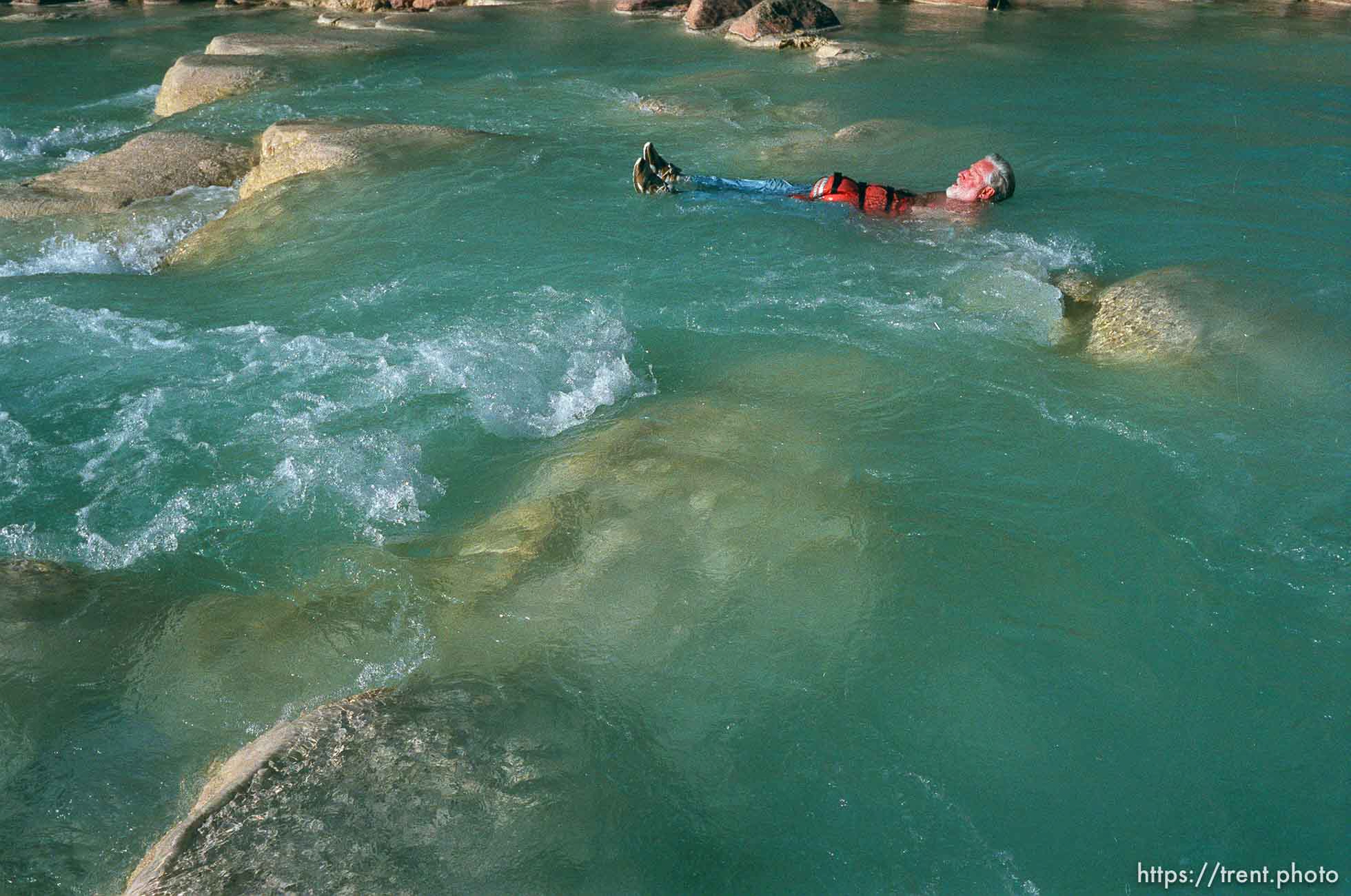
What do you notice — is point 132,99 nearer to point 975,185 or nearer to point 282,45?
point 282,45

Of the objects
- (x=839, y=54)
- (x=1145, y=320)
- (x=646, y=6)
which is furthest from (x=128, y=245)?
(x=646, y=6)

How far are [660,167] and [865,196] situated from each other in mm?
1988

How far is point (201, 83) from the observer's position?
14883 mm

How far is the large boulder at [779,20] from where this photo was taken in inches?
706

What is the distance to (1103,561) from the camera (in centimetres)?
509

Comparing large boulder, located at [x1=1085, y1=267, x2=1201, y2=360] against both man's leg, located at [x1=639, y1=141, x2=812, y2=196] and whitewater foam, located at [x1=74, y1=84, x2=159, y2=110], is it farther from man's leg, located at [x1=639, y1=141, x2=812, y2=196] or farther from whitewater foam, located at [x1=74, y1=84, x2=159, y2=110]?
whitewater foam, located at [x1=74, y1=84, x2=159, y2=110]

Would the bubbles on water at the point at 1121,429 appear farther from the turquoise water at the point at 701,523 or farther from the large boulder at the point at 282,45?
the large boulder at the point at 282,45

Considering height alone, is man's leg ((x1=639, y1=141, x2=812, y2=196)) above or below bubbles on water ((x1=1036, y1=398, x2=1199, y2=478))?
above

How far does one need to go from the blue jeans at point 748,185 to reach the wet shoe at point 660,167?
0.28 feet

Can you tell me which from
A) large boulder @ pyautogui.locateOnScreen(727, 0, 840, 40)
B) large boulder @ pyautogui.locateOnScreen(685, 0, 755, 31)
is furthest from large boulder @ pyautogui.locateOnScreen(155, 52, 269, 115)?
large boulder @ pyautogui.locateOnScreen(727, 0, 840, 40)

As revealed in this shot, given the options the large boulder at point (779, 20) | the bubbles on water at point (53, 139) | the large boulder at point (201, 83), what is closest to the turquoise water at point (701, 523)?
the bubbles on water at point (53, 139)

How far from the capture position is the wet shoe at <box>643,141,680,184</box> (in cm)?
974

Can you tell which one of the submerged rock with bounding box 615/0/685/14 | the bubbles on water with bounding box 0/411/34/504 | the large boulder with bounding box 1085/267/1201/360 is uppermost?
the submerged rock with bounding box 615/0/685/14

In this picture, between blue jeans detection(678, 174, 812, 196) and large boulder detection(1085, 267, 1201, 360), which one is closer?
large boulder detection(1085, 267, 1201, 360)
